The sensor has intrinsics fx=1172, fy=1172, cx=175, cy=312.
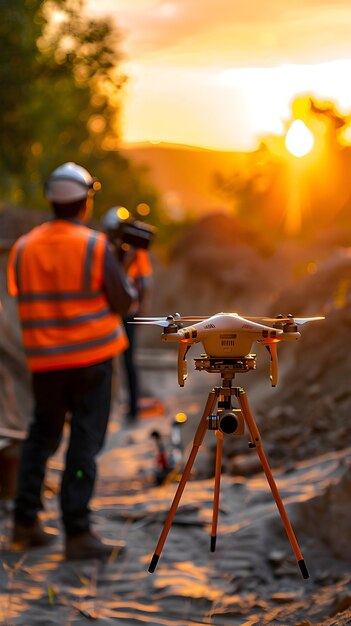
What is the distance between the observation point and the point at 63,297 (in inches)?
229

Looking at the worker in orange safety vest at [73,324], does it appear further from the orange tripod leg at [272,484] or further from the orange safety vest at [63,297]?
the orange tripod leg at [272,484]

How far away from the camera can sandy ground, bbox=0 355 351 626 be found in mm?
5086

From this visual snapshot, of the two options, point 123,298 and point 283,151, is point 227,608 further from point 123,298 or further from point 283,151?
point 283,151

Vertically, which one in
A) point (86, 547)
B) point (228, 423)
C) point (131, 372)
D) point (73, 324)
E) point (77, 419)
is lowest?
point (131, 372)

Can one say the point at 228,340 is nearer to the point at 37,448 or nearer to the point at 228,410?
the point at 228,410

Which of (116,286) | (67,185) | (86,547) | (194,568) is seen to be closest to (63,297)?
(116,286)

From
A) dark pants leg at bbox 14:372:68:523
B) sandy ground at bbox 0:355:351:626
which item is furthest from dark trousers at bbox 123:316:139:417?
dark pants leg at bbox 14:372:68:523

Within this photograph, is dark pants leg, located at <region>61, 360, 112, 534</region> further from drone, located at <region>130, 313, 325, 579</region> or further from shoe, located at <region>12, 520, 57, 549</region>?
drone, located at <region>130, 313, 325, 579</region>

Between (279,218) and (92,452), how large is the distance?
120 feet

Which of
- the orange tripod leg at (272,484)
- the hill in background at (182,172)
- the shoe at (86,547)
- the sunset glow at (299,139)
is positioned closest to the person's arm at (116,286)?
the shoe at (86,547)

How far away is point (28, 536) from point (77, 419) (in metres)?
0.74

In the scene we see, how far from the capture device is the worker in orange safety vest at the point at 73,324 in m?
5.83

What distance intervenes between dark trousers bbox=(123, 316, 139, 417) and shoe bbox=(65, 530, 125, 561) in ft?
16.7

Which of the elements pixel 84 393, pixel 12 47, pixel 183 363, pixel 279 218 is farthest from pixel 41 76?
pixel 183 363
